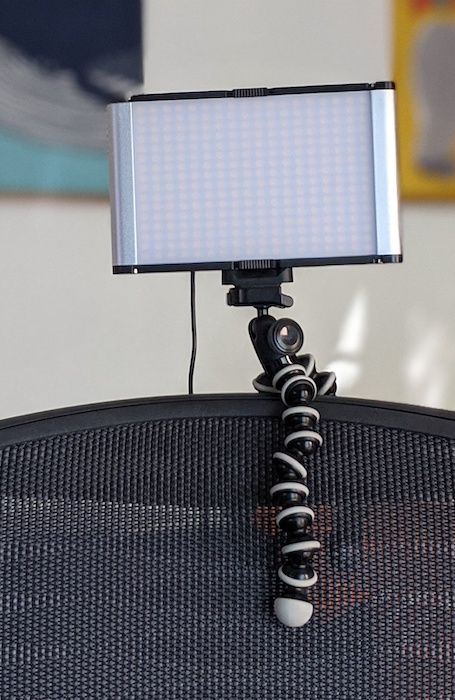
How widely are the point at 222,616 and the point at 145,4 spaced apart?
58.4 inches

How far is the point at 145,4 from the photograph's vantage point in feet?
5.98

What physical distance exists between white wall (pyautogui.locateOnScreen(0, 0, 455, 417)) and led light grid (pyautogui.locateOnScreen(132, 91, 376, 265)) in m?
1.14

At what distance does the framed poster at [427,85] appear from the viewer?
183 cm

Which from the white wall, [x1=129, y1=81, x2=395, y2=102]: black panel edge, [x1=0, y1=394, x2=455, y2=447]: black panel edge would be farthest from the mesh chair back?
the white wall

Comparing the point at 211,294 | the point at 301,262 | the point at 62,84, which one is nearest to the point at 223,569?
the point at 301,262

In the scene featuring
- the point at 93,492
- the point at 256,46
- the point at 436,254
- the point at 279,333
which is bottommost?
the point at 93,492

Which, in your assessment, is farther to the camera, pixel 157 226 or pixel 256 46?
pixel 256 46

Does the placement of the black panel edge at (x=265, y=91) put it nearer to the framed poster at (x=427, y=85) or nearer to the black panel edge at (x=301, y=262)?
the black panel edge at (x=301, y=262)

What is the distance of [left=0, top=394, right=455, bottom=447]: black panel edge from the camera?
2.10 feet

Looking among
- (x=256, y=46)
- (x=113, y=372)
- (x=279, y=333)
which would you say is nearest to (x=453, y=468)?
(x=279, y=333)

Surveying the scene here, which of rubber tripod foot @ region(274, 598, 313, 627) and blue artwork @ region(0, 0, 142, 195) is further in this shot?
blue artwork @ region(0, 0, 142, 195)

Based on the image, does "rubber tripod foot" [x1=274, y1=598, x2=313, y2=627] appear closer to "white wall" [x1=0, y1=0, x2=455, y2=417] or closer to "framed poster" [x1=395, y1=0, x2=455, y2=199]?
"white wall" [x1=0, y1=0, x2=455, y2=417]

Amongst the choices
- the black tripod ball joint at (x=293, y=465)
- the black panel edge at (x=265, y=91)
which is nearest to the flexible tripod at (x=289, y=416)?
the black tripod ball joint at (x=293, y=465)

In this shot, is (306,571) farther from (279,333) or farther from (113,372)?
(113,372)
